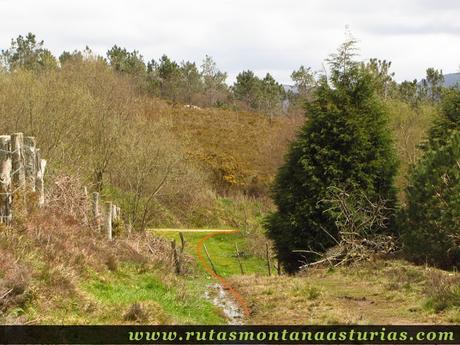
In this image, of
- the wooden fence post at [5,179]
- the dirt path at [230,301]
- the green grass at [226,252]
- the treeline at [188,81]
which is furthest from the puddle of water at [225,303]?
the treeline at [188,81]

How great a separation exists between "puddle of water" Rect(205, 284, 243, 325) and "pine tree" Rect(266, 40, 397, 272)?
372 cm

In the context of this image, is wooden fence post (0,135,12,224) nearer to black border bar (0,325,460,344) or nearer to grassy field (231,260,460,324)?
black border bar (0,325,460,344)

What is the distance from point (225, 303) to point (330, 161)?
7.50m

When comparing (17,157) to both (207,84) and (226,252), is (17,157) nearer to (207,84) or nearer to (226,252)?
(226,252)

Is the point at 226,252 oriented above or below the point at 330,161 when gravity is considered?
below

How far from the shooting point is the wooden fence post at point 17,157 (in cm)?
1241

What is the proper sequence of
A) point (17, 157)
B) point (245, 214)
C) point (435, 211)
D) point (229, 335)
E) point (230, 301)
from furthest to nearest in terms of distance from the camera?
point (245, 214), point (435, 211), point (230, 301), point (17, 157), point (229, 335)

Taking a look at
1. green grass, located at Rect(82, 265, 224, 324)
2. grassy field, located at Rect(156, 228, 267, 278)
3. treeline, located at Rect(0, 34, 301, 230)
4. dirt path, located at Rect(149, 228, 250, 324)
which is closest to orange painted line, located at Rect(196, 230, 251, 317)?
dirt path, located at Rect(149, 228, 250, 324)

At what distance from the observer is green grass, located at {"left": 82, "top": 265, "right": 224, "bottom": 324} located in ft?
33.4

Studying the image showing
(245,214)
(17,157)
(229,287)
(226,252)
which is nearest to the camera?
(17,157)

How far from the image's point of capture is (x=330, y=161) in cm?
1955

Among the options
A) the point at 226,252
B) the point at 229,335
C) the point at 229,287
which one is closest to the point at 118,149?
the point at 226,252

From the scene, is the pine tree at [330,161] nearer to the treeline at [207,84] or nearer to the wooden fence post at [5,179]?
the wooden fence post at [5,179]

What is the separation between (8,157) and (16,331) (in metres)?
6.10
